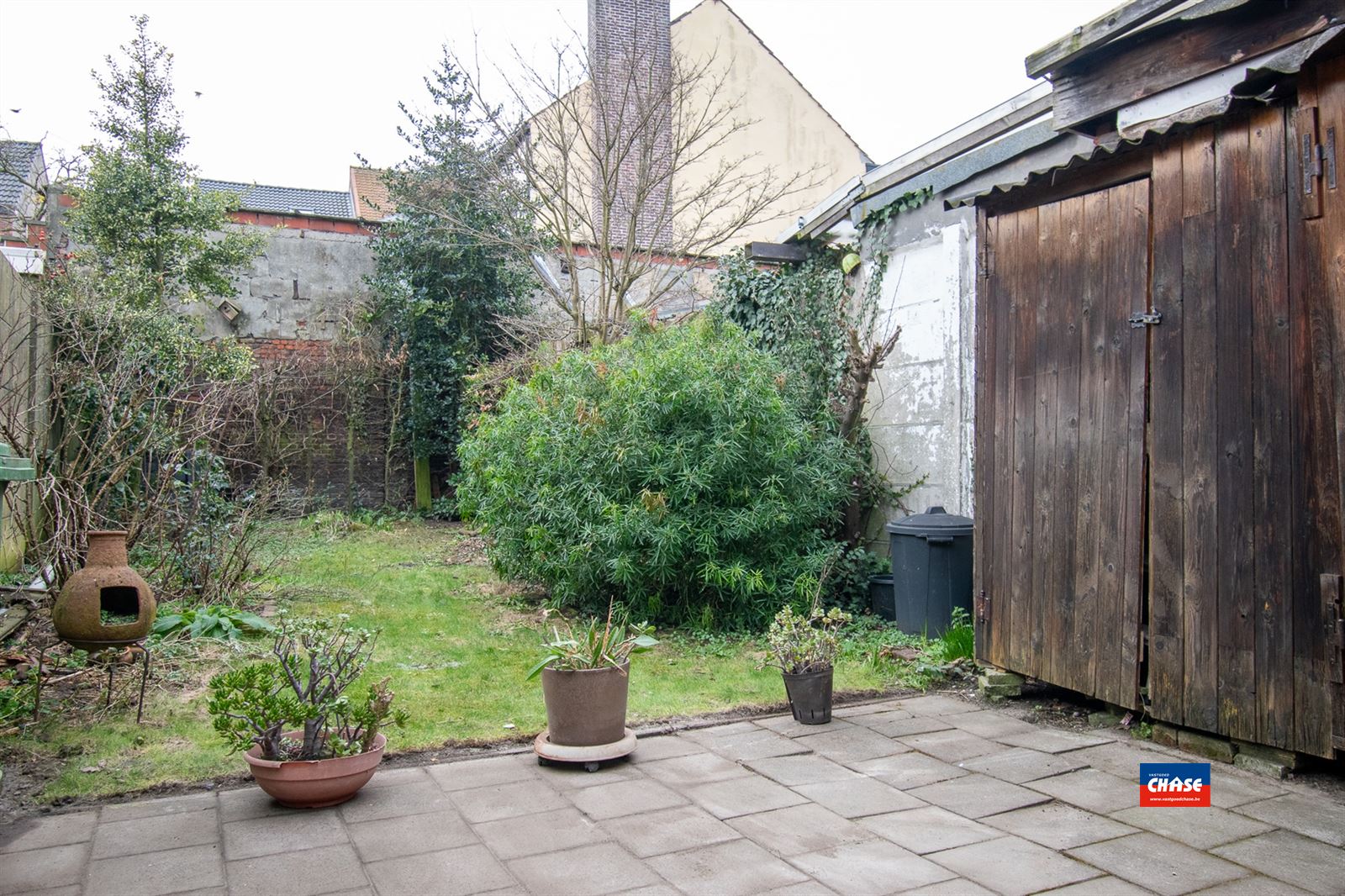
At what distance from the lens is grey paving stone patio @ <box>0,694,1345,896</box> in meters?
2.93

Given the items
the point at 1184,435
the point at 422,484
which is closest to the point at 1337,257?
the point at 1184,435

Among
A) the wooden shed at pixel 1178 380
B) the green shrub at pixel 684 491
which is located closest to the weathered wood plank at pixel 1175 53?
the wooden shed at pixel 1178 380

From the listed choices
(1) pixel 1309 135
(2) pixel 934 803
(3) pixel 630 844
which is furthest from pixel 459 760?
(1) pixel 1309 135

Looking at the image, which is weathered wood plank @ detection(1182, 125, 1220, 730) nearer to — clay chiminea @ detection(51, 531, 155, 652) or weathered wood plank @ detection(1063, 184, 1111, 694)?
weathered wood plank @ detection(1063, 184, 1111, 694)

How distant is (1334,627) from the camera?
3400 mm

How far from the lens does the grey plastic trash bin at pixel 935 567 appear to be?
20.7ft

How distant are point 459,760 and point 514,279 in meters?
10.5

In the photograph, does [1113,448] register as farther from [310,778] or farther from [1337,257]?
[310,778]

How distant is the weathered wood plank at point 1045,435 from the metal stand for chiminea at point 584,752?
7.30ft

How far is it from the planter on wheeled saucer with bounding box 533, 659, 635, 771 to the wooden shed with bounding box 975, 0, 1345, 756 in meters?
2.29

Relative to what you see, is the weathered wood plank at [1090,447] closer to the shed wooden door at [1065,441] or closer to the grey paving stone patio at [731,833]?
the shed wooden door at [1065,441]

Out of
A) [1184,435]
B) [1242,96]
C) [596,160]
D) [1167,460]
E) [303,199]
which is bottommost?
[1167,460]

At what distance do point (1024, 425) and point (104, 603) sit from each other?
5052 millimetres

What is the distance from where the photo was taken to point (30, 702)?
4.61 meters
